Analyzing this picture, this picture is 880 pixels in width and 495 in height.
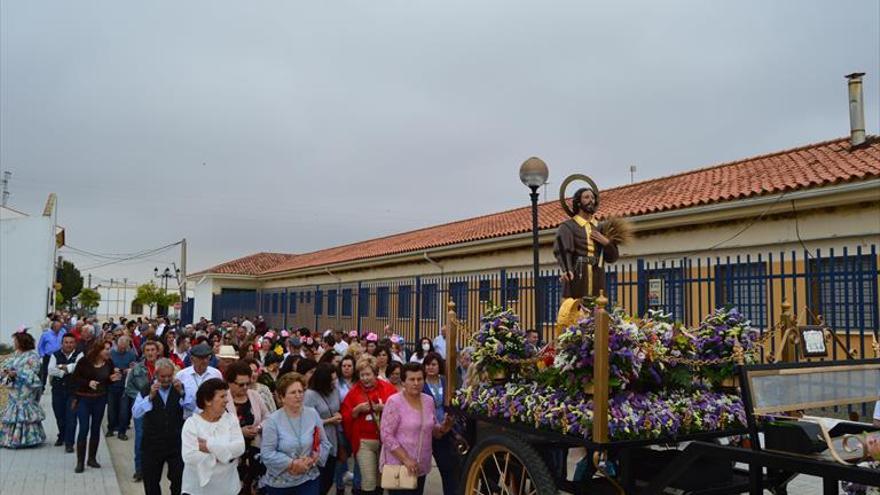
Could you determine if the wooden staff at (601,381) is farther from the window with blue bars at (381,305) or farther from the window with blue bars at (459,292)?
the window with blue bars at (381,305)

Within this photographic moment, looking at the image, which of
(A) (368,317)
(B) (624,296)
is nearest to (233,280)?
(A) (368,317)

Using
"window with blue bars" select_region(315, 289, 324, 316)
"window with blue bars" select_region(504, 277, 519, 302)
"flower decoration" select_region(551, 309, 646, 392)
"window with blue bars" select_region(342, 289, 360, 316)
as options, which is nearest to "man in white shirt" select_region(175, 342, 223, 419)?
"flower decoration" select_region(551, 309, 646, 392)

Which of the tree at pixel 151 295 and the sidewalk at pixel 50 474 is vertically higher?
the tree at pixel 151 295

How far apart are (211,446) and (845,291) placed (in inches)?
284

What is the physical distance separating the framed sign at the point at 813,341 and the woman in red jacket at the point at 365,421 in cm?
355

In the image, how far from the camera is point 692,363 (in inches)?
187

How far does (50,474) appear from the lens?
8.31 metres

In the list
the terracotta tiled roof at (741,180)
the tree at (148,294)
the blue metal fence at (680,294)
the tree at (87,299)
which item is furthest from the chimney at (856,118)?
the tree at (87,299)

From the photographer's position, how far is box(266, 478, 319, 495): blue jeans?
5.32 meters

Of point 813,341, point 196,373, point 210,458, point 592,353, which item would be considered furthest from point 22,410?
point 813,341

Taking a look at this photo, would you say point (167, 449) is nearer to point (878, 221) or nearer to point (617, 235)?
point (617, 235)

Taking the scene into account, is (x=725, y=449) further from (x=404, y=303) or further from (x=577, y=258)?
(x=404, y=303)

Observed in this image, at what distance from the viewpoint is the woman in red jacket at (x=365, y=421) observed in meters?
6.30

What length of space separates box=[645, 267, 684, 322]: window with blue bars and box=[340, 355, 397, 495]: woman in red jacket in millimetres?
5245
